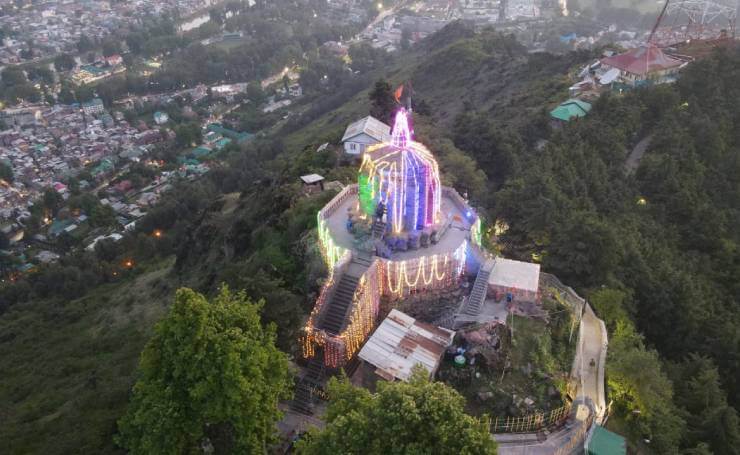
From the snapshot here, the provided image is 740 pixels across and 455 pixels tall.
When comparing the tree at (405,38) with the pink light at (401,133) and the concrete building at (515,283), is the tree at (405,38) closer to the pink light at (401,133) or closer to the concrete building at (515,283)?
the pink light at (401,133)

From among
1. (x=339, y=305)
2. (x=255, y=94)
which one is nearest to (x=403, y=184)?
(x=339, y=305)

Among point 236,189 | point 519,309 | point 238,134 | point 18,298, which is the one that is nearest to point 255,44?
point 238,134

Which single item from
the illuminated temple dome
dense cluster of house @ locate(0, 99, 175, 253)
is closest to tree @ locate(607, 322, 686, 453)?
the illuminated temple dome

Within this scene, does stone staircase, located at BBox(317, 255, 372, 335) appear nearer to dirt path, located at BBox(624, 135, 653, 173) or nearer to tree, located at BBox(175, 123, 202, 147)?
dirt path, located at BBox(624, 135, 653, 173)

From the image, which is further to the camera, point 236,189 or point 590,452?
point 236,189

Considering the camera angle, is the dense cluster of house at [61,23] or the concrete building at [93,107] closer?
the concrete building at [93,107]

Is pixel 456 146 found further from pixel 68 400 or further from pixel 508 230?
pixel 68 400

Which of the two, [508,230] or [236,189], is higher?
[508,230]

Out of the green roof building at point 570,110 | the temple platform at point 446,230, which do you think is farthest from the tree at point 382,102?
the temple platform at point 446,230
